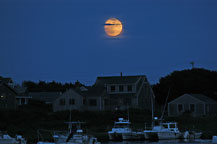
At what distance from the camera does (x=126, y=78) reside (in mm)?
87438

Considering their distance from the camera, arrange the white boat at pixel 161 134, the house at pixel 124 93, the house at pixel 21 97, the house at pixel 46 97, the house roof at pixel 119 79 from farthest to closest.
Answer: the house at pixel 46 97
the house at pixel 21 97
the house roof at pixel 119 79
the house at pixel 124 93
the white boat at pixel 161 134

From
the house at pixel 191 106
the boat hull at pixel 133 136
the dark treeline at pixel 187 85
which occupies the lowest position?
the boat hull at pixel 133 136

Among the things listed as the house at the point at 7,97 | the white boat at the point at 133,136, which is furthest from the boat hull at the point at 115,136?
the house at the point at 7,97

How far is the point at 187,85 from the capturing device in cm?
9756

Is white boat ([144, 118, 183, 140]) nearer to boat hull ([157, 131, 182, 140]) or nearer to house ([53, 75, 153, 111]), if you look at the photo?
boat hull ([157, 131, 182, 140])

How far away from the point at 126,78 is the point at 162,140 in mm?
33186

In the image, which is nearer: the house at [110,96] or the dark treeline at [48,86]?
the house at [110,96]

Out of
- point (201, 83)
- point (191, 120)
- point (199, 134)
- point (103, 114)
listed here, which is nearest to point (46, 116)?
point (103, 114)

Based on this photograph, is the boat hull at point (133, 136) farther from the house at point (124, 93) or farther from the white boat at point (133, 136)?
the house at point (124, 93)

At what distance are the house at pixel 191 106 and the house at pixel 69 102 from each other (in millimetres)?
16356

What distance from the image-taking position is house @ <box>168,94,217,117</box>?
8019cm

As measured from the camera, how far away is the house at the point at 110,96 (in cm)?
8081

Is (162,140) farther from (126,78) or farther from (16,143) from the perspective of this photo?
(126,78)

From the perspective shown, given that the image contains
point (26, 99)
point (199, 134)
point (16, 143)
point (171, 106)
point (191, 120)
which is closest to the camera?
point (16, 143)
